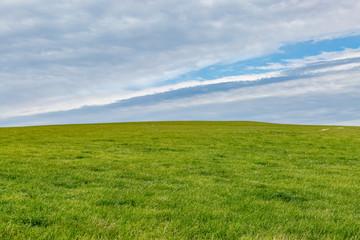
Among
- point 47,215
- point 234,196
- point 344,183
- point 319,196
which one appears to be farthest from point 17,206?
point 344,183

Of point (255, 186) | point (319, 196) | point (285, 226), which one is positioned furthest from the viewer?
point (255, 186)

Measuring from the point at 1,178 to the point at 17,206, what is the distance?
4.31 metres

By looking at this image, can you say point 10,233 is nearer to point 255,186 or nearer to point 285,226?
point 285,226

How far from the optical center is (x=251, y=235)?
562 cm

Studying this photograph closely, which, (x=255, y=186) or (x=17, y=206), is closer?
(x=17, y=206)

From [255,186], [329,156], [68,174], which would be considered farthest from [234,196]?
[329,156]

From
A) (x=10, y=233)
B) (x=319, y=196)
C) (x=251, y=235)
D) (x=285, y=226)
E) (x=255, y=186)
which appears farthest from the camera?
(x=255, y=186)

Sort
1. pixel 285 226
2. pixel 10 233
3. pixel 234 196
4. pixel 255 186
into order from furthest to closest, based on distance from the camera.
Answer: pixel 255 186 < pixel 234 196 < pixel 285 226 < pixel 10 233

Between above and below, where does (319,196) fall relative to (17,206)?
below

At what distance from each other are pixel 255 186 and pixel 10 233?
7.94 metres

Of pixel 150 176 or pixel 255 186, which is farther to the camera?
pixel 150 176

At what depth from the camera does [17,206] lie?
254 inches

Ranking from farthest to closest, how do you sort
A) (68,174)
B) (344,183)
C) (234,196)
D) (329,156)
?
1. (329,156)
2. (344,183)
3. (68,174)
4. (234,196)

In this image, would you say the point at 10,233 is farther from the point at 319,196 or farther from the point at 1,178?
the point at 319,196
